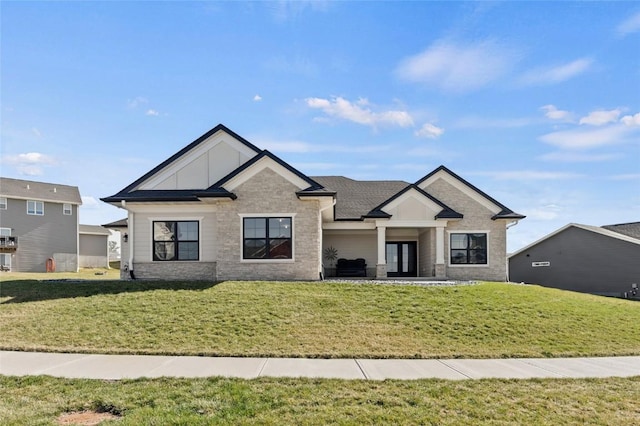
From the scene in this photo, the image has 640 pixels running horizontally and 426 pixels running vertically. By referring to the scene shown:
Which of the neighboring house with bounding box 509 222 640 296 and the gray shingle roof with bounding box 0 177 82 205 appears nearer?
the neighboring house with bounding box 509 222 640 296

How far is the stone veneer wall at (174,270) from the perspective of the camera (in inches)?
699

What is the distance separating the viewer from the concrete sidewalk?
24.2 ft

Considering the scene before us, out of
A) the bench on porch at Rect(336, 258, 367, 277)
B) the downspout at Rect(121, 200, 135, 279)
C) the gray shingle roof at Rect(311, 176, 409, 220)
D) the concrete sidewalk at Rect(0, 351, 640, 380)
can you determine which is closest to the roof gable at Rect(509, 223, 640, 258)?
the gray shingle roof at Rect(311, 176, 409, 220)

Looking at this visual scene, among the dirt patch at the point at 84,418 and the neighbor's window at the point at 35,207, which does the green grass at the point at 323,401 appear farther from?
the neighbor's window at the point at 35,207

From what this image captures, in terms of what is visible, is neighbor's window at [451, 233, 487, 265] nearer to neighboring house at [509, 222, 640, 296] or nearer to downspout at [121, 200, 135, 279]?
neighboring house at [509, 222, 640, 296]

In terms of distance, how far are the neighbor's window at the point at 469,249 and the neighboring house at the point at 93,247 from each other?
3845cm

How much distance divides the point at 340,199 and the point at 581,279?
1679cm

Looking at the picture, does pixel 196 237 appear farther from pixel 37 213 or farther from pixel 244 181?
pixel 37 213

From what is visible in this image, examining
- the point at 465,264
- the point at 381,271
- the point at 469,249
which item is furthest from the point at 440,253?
the point at 381,271

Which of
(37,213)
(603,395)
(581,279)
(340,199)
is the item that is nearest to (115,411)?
(603,395)

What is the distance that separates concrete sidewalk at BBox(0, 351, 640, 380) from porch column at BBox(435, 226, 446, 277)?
11455mm

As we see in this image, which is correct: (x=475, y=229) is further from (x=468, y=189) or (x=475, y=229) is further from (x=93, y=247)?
(x=93, y=247)

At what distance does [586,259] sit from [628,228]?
482cm

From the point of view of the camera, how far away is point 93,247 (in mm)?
45094
